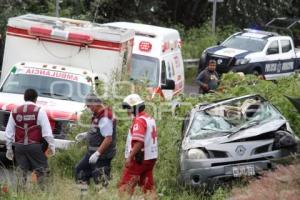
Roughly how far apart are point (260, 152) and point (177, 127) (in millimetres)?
2260

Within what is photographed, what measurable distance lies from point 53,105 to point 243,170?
374 cm

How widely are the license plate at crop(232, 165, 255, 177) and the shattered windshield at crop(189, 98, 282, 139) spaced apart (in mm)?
608

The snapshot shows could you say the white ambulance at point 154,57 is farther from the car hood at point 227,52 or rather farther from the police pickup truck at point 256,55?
the car hood at point 227,52

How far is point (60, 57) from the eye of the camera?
15422 millimetres

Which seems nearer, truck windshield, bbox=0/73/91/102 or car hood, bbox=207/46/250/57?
truck windshield, bbox=0/73/91/102

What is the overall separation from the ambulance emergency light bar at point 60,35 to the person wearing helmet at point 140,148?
436 centimetres

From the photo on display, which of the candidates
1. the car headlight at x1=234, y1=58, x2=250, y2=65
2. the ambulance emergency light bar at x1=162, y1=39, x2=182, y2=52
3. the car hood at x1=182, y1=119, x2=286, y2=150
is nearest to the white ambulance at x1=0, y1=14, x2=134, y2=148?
the ambulance emergency light bar at x1=162, y1=39, x2=182, y2=52

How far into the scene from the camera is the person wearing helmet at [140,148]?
10.9 meters

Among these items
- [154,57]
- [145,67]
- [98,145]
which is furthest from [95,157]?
[154,57]

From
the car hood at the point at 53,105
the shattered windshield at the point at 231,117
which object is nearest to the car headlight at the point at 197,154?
the shattered windshield at the point at 231,117

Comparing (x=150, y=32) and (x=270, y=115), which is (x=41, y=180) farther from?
(x=150, y=32)

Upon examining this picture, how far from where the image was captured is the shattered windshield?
11.9 meters

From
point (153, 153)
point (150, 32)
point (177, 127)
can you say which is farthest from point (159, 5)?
point (153, 153)

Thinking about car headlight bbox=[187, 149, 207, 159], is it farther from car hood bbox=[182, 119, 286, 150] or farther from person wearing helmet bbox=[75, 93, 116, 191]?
person wearing helmet bbox=[75, 93, 116, 191]
